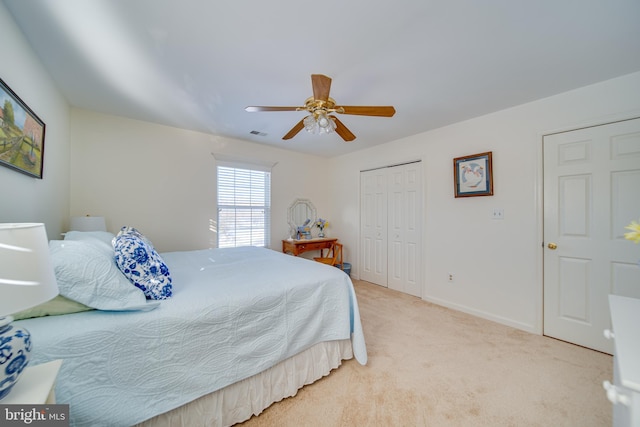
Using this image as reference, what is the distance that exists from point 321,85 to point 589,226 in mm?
2687

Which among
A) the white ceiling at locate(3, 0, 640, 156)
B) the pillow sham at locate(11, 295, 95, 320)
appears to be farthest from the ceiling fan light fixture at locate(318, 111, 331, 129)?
the pillow sham at locate(11, 295, 95, 320)

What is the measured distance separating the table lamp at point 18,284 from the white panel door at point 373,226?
3709 mm

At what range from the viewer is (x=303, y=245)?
13.1ft

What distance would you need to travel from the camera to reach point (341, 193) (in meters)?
4.59

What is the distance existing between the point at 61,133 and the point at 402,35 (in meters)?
3.21

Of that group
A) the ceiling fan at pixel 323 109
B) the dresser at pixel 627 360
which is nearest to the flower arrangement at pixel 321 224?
the ceiling fan at pixel 323 109

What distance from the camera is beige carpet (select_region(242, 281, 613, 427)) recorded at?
1.41m

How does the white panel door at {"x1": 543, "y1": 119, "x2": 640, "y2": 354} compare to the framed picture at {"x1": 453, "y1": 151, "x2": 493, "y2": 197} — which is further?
the framed picture at {"x1": 453, "y1": 151, "x2": 493, "y2": 197}

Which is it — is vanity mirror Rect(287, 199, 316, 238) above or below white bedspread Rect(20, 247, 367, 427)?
above

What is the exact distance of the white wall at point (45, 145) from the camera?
4.60 feet

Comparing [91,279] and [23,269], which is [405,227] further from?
[23,269]

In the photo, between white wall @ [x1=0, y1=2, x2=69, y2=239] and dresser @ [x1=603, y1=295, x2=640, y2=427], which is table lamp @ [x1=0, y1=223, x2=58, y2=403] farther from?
dresser @ [x1=603, y1=295, x2=640, y2=427]

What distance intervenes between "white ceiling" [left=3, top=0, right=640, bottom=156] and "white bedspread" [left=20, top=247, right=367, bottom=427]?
1621 mm

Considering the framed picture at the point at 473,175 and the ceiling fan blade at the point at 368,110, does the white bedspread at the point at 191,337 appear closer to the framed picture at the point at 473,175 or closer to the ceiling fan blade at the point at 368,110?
the ceiling fan blade at the point at 368,110
